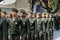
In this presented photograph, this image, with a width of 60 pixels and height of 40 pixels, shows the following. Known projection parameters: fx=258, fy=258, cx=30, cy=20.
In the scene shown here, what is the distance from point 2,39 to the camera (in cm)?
682

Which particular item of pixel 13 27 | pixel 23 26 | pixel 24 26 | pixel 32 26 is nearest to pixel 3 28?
pixel 13 27

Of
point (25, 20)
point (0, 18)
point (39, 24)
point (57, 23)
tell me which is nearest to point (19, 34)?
point (25, 20)

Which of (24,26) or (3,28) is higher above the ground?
(3,28)

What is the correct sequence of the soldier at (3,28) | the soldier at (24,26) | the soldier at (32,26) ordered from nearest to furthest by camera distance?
the soldier at (3,28) < the soldier at (24,26) < the soldier at (32,26)

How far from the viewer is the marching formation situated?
6909mm

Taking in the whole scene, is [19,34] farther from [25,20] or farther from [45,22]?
[45,22]

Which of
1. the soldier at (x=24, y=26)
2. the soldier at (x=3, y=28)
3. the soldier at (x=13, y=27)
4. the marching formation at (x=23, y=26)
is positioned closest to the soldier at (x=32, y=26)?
the marching formation at (x=23, y=26)

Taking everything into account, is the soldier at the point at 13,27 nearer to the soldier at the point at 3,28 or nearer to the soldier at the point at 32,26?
the soldier at the point at 3,28

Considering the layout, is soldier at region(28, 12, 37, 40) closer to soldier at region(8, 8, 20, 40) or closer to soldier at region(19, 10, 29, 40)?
soldier at region(19, 10, 29, 40)

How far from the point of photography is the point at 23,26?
7.64 metres

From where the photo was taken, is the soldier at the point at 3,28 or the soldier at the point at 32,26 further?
the soldier at the point at 32,26

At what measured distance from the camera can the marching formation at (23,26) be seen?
6909 millimetres

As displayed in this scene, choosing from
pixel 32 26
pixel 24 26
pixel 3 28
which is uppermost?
pixel 3 28

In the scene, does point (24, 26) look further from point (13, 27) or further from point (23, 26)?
point (13, 27)
